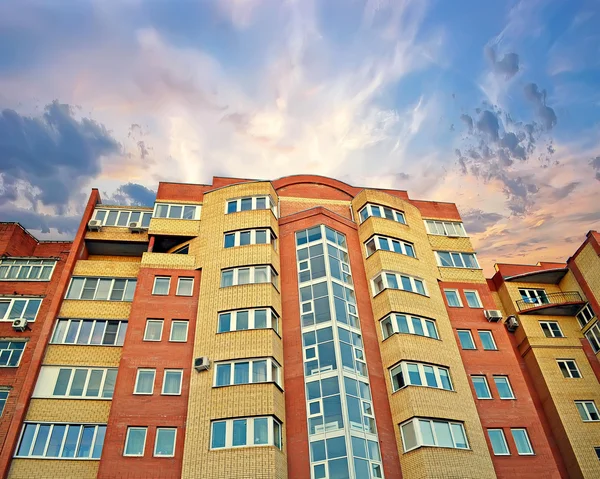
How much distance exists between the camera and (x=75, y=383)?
24000 mm

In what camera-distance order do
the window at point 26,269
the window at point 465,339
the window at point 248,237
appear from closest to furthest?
the window at point 465,339, the window at point 248,237, the window at point 26,269

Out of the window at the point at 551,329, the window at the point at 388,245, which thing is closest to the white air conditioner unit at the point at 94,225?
the window at the point at 388,245

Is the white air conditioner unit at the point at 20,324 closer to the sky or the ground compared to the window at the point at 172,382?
closer to the sky

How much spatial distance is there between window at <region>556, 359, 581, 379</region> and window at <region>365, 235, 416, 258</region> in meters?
11.1

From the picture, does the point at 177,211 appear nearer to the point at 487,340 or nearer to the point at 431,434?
the point at 431,434

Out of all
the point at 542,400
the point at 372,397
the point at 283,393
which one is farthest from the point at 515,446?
the point at 283,393

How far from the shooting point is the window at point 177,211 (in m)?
30.5

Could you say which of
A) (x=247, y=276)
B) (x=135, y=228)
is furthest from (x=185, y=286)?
(x=135, y=228)

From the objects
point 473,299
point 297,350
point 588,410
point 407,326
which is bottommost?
point 588,410

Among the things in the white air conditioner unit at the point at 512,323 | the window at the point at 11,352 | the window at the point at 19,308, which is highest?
the window at the point at 19,308

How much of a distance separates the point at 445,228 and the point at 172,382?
21.0 m

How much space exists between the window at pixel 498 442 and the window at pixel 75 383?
19.1 metres

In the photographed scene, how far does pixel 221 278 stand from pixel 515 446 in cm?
1725

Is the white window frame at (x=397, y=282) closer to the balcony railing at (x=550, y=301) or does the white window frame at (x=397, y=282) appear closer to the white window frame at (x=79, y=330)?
the balcony railing at (x=550, y=301)
